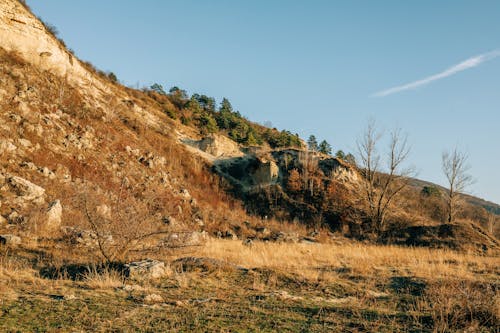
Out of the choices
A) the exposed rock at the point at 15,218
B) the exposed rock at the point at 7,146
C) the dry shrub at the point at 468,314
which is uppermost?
the exposed rock at the point at 7,146

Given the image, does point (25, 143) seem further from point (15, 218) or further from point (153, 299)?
point (153, 299)

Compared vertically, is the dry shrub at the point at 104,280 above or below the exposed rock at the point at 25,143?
below

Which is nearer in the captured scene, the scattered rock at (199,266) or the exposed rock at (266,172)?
the scattered rock at (199,266)

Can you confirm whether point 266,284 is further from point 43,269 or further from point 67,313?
point 43,269

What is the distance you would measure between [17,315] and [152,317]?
1.79 m

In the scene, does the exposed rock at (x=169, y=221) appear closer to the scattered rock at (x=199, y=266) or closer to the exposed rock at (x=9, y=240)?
the exposed rock at (x=9, y=240)

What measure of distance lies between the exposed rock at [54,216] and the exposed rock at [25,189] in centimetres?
171

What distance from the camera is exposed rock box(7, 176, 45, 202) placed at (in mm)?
13047

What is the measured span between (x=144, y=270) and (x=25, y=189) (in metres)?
9.68

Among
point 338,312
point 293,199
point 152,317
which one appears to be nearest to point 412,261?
point 338,312

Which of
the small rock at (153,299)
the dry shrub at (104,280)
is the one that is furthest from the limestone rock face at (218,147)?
the small rock at (153,299)

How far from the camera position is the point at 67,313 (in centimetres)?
452

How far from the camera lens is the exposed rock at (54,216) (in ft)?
37.2

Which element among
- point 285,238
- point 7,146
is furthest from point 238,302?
point 7,146
